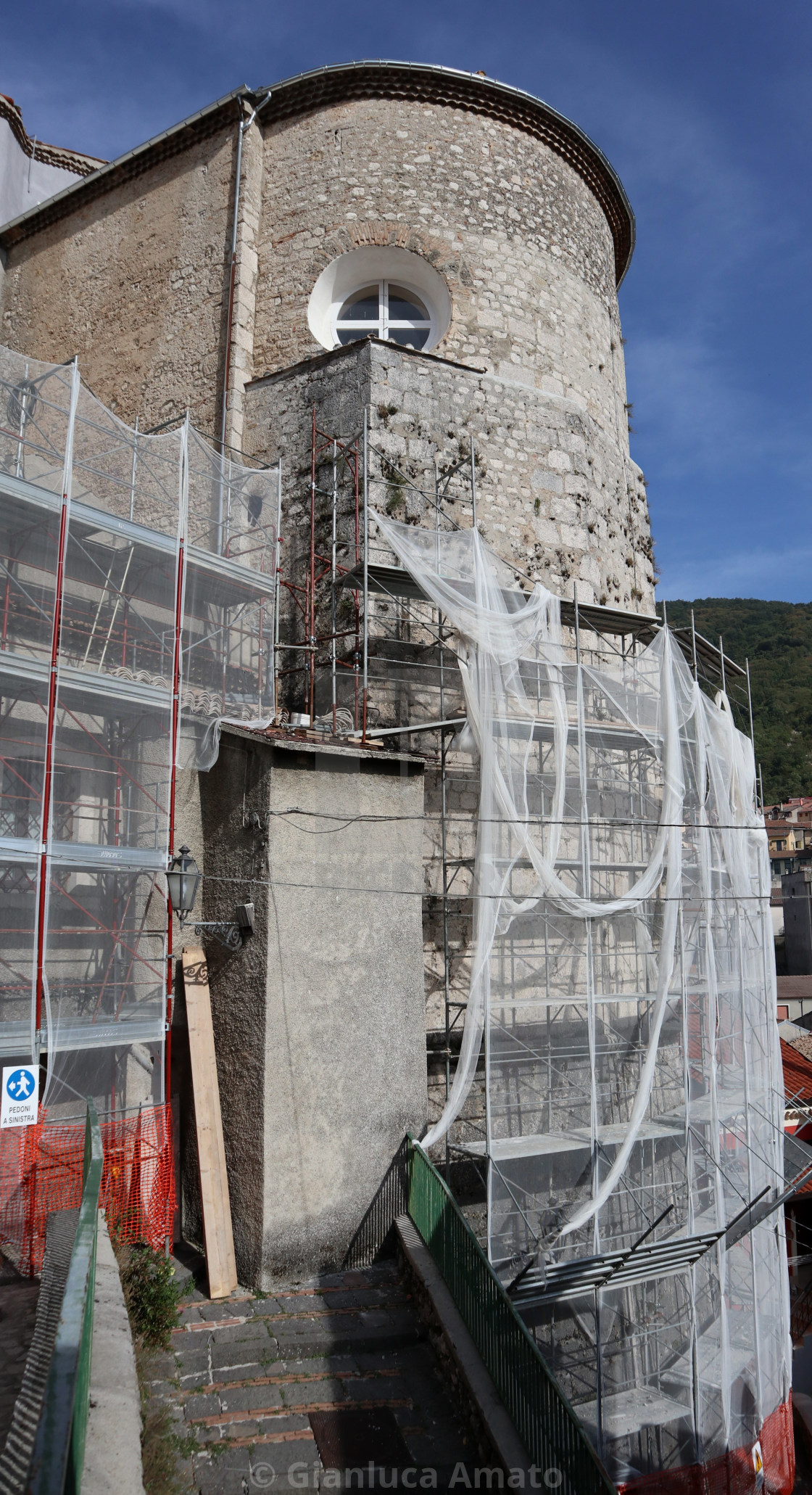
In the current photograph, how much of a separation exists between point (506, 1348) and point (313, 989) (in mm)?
2559

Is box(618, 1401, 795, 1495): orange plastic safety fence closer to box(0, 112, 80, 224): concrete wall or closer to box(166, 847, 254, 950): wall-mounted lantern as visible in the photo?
box(166, 847, 254, 950): wall-mounted lantern

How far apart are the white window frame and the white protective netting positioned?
3.25m

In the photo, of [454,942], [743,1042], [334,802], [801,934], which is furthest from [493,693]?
[801,934]

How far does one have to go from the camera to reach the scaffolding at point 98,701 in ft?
20.3

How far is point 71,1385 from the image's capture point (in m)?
2.46

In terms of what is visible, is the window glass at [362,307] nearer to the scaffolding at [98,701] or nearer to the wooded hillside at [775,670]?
the scaffolding at [98,701]

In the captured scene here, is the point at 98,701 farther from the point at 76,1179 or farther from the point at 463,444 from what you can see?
the point at 463,444

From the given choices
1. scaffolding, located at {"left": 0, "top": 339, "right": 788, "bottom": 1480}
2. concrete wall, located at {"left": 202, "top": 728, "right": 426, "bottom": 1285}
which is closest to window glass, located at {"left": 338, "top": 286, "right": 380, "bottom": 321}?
scaffolding, located at {"left": 0, "top": 339, "right": 788, "bottom": 1480}

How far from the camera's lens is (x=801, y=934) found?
25.3 metres

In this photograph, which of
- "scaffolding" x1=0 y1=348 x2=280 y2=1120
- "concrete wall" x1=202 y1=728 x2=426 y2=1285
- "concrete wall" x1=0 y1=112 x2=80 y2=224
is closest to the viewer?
"scaffolding" x1=0 y1=348 x2=280 y2=1120

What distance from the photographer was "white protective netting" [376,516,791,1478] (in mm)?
6984

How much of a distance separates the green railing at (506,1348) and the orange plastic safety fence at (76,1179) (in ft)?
5.82

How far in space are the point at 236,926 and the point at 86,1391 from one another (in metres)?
3.63

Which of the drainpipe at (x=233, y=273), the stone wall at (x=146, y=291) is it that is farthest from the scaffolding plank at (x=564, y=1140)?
the stone wall at (x=146, y=291)
